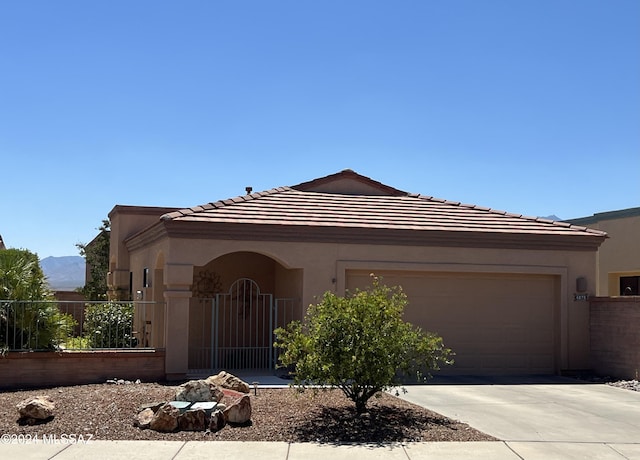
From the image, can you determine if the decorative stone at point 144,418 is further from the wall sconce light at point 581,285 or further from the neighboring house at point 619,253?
the neighboring house at point 619,253

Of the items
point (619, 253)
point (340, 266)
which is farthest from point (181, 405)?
point (619, 253)

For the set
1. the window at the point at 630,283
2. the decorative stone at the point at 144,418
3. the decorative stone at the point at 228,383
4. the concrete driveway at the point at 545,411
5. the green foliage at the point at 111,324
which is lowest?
the concrete driveway at the point at 545,411

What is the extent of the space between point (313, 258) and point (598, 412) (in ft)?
22.4

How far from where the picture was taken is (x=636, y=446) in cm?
1014

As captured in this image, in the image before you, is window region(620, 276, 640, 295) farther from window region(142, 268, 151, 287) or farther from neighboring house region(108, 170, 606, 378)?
window region(142, 268, 151, 287)

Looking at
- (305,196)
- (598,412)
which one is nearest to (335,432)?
(598,412)

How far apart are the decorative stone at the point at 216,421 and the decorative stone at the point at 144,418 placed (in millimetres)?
864

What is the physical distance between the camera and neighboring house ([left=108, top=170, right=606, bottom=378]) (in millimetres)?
16359

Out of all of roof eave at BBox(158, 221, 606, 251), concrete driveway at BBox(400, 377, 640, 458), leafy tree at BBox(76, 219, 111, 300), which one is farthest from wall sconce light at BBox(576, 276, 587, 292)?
leafy tree at BBox(76, 219, 111, 300)

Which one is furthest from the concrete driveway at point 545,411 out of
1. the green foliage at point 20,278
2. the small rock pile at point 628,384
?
the green foliage at point 20,278

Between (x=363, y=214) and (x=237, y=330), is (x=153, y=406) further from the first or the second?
(x=363, y=214)

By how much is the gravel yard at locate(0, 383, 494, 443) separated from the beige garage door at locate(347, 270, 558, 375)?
4.59 metres

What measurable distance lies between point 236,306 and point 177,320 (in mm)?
4617

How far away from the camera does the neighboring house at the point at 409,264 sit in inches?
644
